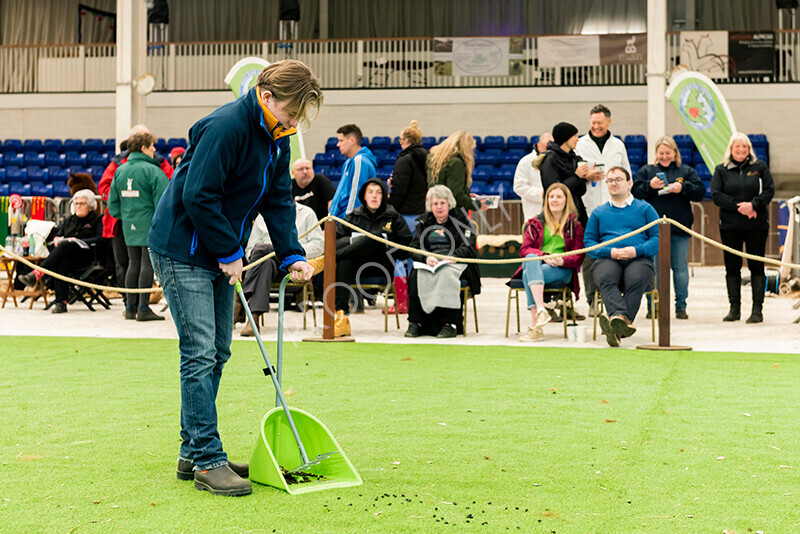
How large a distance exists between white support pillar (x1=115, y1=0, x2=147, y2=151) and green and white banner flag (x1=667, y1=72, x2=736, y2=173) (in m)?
8.67

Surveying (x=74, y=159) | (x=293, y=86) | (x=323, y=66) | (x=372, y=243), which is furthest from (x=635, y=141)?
(x=293, y=86)

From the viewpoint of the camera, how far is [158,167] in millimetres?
8250

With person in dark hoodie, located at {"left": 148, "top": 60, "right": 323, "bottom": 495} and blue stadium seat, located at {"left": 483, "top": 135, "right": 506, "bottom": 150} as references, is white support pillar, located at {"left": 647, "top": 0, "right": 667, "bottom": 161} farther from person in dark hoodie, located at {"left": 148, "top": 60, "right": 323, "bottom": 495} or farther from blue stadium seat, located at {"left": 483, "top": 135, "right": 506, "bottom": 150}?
person in dark hoodie, located at {"left": 148, "top": 60, "right": 323, "bottom": 495}

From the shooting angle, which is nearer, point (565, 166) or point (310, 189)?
point (565, 166)

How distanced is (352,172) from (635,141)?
10720mm

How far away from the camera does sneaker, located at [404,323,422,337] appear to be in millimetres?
7246

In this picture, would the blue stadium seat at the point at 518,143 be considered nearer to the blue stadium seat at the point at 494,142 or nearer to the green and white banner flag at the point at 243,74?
the blue stadium seat at the point at 494,142

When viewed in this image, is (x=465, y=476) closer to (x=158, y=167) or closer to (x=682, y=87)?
(x=158, y=167)

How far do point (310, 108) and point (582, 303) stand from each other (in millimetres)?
7177

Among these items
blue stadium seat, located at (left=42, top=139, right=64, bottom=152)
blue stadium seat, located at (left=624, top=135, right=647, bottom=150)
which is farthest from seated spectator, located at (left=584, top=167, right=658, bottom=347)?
blue stadium seat, located at (left=42, top=139, right=64, bottom=152)

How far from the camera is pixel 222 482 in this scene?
2.91 m

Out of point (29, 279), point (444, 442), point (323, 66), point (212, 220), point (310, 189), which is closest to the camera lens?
point (212, 220)

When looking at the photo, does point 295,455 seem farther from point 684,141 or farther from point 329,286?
point 684,141

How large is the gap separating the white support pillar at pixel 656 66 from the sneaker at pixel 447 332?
7.32 metres
